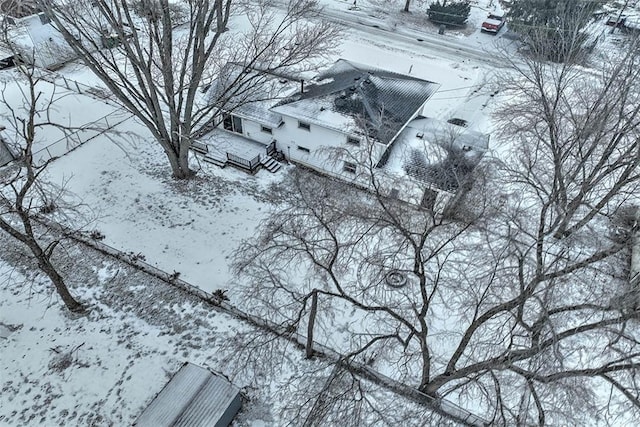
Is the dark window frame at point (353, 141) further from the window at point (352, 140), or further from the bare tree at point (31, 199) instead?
the bare tree at point (31, 199)

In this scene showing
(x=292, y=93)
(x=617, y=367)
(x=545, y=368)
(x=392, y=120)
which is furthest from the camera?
(x=292, y=93)

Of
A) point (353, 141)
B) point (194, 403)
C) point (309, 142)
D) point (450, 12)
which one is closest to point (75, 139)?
point (309, 142)

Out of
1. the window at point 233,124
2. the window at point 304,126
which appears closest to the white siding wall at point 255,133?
the window at point 233,124

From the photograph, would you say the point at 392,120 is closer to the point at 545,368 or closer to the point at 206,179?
the point at 206,179

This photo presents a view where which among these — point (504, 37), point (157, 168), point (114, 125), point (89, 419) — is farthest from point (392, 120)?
point (504, 37)

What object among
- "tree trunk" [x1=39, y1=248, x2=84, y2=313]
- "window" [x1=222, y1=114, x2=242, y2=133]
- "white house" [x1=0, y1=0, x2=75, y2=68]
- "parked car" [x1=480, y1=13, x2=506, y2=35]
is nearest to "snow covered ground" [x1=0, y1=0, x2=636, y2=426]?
"tree trunk" [x1=39, y1=248, x2=84, y2=313]

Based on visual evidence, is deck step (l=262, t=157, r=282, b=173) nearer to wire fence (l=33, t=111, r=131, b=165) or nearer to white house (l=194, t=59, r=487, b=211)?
white house (l=194, t=59, r=487, b=211)
